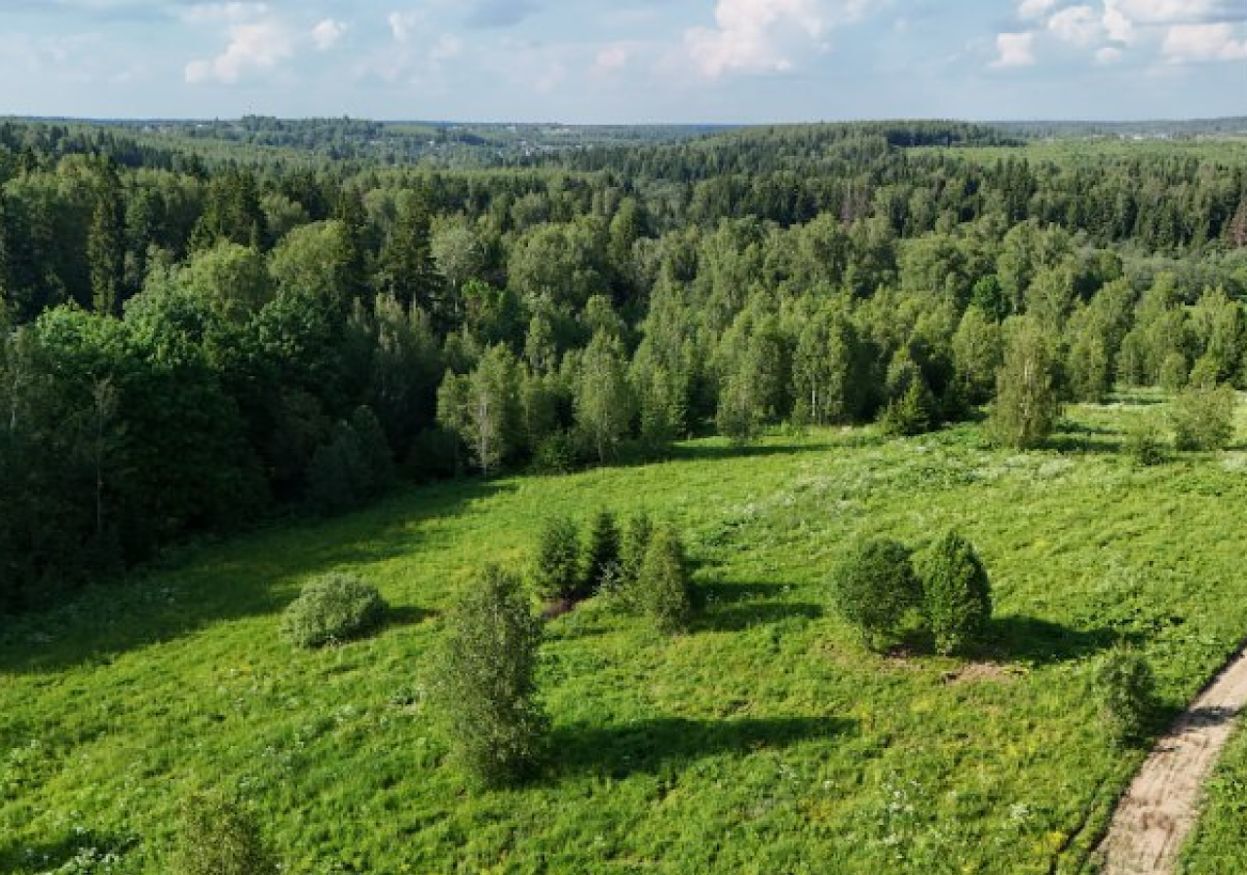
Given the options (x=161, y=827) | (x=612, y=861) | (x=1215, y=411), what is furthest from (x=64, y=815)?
(x=1215, y=411)

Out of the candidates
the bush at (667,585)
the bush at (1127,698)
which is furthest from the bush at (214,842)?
the bush at (1127,698)

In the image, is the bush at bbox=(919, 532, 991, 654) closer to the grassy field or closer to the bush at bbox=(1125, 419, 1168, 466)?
the grassy field

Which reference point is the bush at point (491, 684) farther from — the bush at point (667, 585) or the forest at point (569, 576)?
the bush at point (667, 585)

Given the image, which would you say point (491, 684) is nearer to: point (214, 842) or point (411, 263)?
point (214, 842)

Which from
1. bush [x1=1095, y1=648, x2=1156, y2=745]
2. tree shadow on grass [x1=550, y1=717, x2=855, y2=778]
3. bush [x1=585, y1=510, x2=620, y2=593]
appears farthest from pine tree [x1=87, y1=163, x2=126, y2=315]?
bush [x1=1095, y1=648, x2=1156, y2=745]

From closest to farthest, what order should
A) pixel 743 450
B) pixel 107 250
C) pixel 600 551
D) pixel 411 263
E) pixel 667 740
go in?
pixel 667 740 < pixel 600 551 < pixel 743 450 < pixel 107 250 < pixel 411 263

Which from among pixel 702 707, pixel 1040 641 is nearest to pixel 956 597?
pixel 1040 641

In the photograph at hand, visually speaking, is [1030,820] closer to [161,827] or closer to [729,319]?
[161,827]
